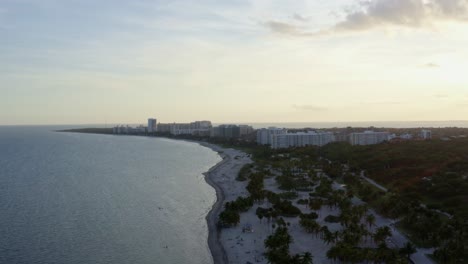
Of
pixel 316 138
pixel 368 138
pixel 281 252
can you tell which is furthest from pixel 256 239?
pixel 368 138

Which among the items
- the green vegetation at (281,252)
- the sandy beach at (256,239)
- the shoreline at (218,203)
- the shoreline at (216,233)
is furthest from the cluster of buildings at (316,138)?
the green vegetation at (281,252)

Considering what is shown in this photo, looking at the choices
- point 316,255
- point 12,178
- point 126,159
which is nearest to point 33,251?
point 316,255

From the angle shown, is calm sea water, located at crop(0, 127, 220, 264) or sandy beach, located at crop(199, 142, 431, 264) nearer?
sandy beach, located at crop(199, 142, 431, 264)

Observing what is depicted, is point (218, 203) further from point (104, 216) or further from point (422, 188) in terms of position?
point (422, 188)

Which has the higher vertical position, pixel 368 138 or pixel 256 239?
pixel 368 138

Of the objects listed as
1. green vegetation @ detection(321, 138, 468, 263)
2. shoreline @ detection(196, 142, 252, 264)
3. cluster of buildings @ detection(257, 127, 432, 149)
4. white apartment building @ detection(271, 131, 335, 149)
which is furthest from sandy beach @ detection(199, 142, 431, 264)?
cluster of buildings @ detection(257, 127, 432, 149)

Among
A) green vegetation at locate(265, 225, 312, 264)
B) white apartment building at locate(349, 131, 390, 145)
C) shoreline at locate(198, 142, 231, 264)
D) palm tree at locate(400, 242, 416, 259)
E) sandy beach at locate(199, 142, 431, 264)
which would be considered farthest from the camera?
white apartment building at locate(349, 131, 390, 145)

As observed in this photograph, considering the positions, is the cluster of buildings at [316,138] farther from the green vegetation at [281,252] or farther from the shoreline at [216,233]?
the green vegetation at [281,252]

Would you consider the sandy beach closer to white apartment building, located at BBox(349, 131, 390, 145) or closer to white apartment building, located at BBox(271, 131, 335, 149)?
white apartment building, located at BBox(271, 131, 335, 149)

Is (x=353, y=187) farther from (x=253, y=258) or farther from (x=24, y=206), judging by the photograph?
(x=24, y=206)
